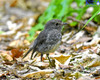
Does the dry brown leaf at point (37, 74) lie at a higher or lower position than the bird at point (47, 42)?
lower

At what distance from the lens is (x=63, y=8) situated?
5551 millimetres

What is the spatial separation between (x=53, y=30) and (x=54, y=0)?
2.05 m

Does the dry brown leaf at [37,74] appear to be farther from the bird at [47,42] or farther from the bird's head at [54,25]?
the bird's head at [54,25]

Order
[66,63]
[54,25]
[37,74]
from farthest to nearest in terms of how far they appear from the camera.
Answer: [54,25] < [66,63] < [37,74]

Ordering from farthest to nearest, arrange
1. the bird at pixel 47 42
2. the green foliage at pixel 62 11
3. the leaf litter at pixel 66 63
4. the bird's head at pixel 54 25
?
the green foliage at pixel 62 11, the bird's head at pixel 54 25, the bird at pixel 47 42, the leaf litter at pixel 66 63

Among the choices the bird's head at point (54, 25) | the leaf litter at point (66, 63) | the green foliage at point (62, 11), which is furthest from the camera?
the green foliage at point (62, 11)

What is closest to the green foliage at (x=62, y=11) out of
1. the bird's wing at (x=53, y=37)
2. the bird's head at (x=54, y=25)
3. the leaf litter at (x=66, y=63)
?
the leaf litter at (x=66, y=63)

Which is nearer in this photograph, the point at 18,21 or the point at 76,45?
the point at 76,45


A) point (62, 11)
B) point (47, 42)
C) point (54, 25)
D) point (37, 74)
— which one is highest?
point (62, 11)

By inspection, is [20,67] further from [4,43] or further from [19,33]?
[19,33]

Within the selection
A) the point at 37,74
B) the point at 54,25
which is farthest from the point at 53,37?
the point at 37,74

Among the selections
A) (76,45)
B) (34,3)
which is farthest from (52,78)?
(34,3)

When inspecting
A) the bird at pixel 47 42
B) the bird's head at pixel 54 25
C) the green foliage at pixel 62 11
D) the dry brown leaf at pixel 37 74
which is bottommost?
the dry brown leaf at pixel 37 74

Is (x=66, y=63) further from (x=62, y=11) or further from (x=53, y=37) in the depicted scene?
(x=62, y=11)
